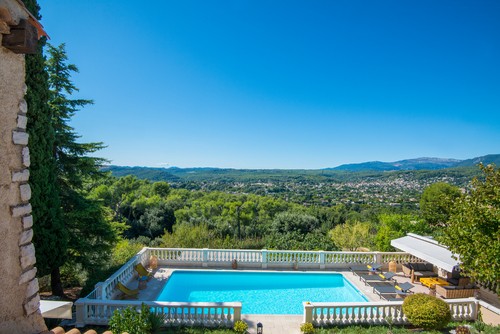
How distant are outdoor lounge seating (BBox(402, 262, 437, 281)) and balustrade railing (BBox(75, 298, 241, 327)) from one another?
806 centimetres

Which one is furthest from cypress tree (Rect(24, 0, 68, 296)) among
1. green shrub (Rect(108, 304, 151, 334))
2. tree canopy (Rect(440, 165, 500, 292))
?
tree canopy (Rect(440, 165, 500, 292))

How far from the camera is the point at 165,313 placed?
25.7ft

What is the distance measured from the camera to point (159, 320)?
23.4 ft

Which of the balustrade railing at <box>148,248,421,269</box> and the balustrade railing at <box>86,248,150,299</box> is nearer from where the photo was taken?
the balustrade railing at <box>86,248,150,299</box>

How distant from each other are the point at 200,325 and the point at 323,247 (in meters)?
8.35

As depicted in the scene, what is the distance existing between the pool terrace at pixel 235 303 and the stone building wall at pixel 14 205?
463 centimetres

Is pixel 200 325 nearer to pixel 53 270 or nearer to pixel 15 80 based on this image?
pixel 53 270

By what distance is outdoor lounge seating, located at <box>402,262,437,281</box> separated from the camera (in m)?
11.8

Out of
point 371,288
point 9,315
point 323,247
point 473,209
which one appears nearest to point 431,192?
point 323,247

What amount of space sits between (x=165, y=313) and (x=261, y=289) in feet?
16.5

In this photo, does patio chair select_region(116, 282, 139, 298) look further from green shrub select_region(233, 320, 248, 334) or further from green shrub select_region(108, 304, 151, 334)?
green shrub select_region(233, 320, 248, 334)

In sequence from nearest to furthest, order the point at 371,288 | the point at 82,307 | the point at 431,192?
1. the point at 82,307
2. the point at 371,288
3. the point at 431,192

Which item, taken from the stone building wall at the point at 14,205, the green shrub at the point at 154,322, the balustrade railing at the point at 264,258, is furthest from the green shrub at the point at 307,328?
the stone building wall at the point at 14,205

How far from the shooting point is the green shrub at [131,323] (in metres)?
6.37
